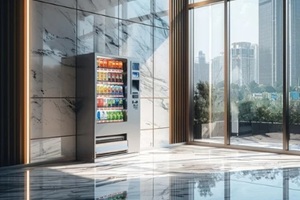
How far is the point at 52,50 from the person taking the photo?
21.5 ft

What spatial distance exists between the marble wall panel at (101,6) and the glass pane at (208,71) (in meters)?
2.32

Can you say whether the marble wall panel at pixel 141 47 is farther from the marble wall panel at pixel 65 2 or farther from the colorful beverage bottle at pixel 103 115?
the colorful beverage bottle at pixel 103 115

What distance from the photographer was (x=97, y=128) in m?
6.62

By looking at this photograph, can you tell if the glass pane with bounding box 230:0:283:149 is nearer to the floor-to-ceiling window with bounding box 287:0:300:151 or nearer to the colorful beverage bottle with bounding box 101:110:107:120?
the floor-to-ceiling window with bounding box 287:0:300:151

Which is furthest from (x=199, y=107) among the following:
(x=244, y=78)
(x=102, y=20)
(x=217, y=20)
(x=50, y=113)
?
(x=50, y=113)

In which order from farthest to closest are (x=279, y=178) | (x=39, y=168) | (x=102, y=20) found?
1. (x=102, y=20)
2. (x=39, y=168)
3. (x=279, y=178)

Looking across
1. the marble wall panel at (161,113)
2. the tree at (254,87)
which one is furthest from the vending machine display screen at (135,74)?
the tree at (254,87)

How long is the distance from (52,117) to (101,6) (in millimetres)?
2392

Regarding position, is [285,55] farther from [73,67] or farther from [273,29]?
[73,67]

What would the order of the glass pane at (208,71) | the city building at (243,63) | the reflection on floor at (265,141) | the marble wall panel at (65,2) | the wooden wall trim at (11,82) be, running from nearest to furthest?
the wooden wall trim at (11,82) → the marble wall panel at (65,2) → the reflection on floor at (265,141) → the city building at (243,63) → the glass pane at (208,71)

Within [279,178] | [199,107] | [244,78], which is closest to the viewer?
[279,178]

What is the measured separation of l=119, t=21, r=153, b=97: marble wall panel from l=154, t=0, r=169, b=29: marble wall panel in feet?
1.13

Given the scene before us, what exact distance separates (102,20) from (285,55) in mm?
3703

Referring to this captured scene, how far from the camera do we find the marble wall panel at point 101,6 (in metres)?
7.02
